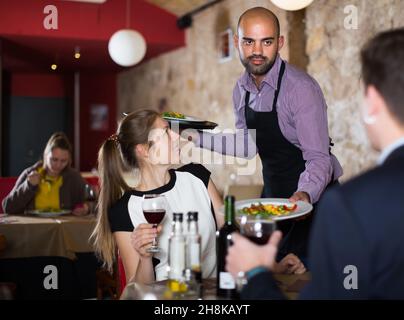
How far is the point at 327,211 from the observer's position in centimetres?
105

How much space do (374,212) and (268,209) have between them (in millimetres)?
807

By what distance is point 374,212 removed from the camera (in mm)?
1025

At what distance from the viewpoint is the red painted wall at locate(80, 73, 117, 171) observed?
9.12 m

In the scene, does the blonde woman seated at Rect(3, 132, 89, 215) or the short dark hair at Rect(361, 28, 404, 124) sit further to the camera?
the blonde woman seated at Rect(3, 132, 89, 215)

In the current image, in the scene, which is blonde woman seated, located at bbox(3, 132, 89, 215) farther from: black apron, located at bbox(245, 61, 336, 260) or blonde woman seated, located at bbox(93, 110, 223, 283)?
blonde woman seated, located at bbox(93, 110, 223, 283)

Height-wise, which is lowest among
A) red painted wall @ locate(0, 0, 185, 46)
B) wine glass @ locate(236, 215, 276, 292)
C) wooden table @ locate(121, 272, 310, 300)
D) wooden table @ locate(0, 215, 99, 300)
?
wooden table @ locate(0, 215, 99, 300)

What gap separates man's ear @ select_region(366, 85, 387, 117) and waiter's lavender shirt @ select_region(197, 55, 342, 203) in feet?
3.54

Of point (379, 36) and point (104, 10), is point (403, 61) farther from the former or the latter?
point (104, 10)

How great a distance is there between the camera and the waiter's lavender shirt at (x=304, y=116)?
7.52 feet

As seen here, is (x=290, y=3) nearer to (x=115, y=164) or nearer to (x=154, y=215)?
(x=115, y=164)

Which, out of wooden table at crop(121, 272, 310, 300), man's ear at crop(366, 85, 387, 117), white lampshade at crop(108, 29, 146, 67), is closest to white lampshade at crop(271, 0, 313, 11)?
white lampshade at crop(108, 29, 146, 67)

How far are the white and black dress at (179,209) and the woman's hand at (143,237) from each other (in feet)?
0.66

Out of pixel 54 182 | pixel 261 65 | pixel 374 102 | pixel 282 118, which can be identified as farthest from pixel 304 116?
pixel 54 182

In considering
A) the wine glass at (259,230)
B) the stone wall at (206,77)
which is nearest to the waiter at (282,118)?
the wine glass at (259,230)
